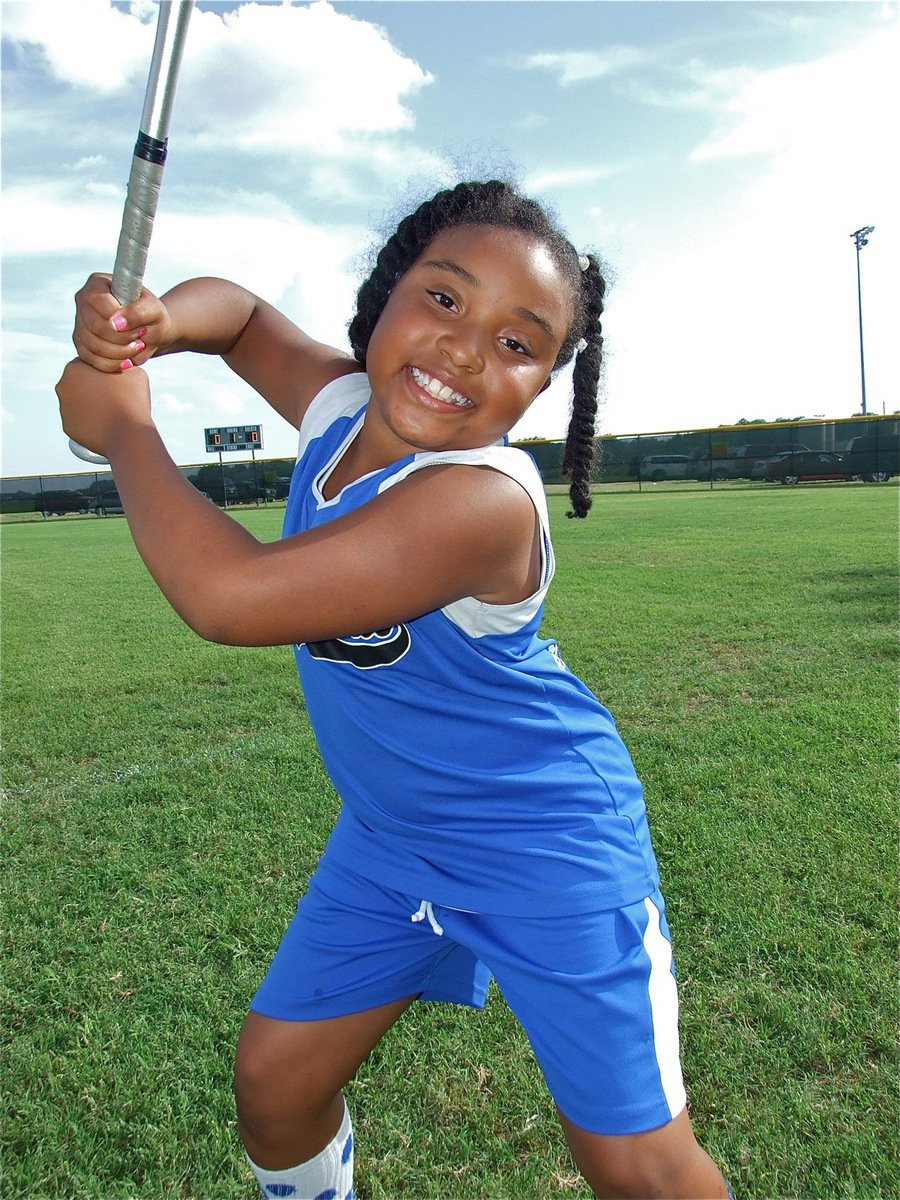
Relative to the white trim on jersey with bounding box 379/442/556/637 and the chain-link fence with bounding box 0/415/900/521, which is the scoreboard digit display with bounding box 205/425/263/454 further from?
the white trim on jersey with bounding box 379/442/556/637

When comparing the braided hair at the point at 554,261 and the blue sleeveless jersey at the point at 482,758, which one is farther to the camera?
the braided hair at the point at 554,261

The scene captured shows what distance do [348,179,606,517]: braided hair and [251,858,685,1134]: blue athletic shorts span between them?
1040 mm

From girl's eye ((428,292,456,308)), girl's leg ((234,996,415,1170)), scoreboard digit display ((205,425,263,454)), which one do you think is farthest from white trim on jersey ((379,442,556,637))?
scoreboard digit display ((205,425,263,454))

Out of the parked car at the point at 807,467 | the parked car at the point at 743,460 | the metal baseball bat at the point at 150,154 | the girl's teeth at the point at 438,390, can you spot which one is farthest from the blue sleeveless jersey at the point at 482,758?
the parked car at the point at 743,460

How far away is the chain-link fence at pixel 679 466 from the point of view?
30.4 meters

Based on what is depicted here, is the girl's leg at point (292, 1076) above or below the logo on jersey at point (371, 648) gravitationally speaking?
below

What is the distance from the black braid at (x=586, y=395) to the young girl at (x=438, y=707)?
4 cm

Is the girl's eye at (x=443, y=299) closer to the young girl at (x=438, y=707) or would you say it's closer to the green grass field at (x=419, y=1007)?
the young girl at (x=438, y=707)

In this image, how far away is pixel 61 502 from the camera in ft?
125

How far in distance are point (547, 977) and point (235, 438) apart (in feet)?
126

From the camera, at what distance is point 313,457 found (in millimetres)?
2117

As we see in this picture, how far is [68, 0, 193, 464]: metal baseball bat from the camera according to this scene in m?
1.23

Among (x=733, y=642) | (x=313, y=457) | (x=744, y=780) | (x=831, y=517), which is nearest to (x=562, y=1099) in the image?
(x=313, y=457)

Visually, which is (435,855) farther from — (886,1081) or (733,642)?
(733,642)
